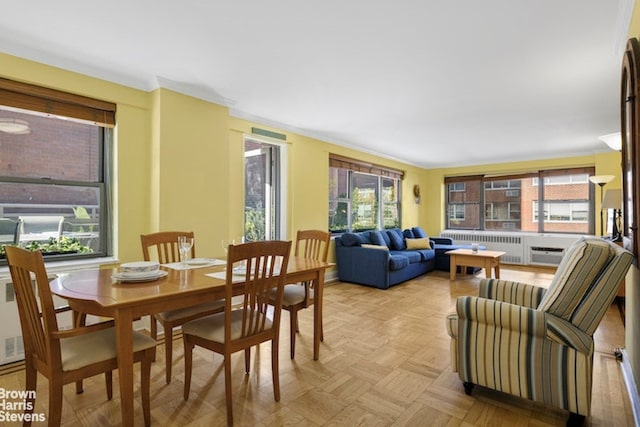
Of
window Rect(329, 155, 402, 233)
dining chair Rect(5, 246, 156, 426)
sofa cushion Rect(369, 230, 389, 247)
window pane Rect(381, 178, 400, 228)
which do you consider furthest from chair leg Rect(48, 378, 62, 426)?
window pane Rect(381, 178, 400, 228)

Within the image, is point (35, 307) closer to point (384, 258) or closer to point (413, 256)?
point (384, 258)

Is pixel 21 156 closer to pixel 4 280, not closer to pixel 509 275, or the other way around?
pixel 4 280

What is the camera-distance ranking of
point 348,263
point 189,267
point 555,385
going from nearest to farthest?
point 555,385
point 189,267
point 348,263

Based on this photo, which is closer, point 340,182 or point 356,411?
point 356,411

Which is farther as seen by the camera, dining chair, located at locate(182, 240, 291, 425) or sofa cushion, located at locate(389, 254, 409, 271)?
sofa cushion, located at locate(389, 254, 409, 271)

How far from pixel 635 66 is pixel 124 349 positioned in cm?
277

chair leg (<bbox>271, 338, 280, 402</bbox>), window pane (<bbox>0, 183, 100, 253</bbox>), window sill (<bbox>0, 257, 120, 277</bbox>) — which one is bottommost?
chair leg (<bbox>271, 338, 280, 402</bbox>)

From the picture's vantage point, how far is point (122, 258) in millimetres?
3006

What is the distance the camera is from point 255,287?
1.83 m

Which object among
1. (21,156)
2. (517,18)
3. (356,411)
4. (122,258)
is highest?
(517,18)

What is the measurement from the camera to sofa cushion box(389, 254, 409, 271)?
475 centimetres

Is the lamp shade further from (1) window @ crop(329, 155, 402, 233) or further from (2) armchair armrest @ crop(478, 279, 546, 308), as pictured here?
(1) window @ crop(329, 155, 402, 233)

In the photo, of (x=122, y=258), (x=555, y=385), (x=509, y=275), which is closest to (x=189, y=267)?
(x=122, y=258)

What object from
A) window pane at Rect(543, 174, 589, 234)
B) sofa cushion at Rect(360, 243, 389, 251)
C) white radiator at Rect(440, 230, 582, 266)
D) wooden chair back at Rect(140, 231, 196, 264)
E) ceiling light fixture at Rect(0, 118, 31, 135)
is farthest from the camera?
window pane at Rect(543, 174, 589, 234)
